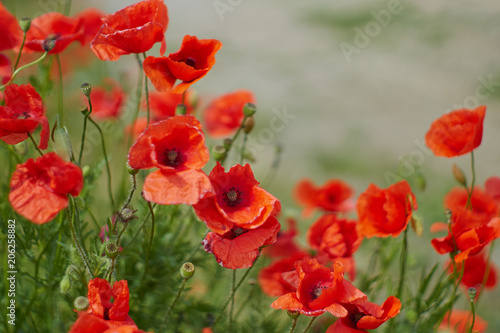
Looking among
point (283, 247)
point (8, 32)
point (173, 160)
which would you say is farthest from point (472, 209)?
point (8, 32)

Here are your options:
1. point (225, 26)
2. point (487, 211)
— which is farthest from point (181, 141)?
point (225, 26)

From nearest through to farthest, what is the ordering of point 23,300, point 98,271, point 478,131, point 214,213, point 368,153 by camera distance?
point 214,213, point 98,271, point 478,131, point 23,300, point 368,153

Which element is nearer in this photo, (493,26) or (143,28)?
(143,28)

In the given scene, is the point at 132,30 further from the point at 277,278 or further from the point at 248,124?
the point at 277,278

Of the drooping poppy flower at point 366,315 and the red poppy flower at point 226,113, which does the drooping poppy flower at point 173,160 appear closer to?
the drooping poppy flower at point 366,315

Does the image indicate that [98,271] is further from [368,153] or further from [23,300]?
[368,153]

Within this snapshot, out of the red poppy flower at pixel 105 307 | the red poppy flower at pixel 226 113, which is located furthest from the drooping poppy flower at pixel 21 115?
the red poppy flower at pixel 226 113

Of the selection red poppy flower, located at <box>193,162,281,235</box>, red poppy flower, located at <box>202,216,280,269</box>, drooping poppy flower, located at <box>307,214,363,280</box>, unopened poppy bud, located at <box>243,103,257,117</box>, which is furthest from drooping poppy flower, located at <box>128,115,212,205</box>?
drooping poppy flower, located at <box>307,214,363,280</box>
